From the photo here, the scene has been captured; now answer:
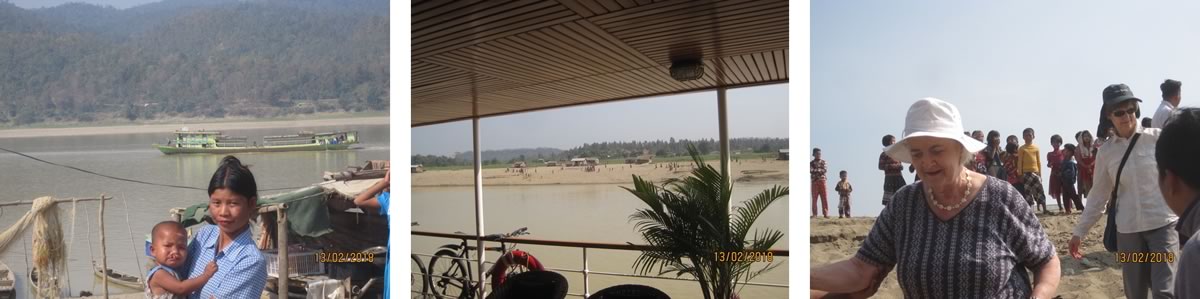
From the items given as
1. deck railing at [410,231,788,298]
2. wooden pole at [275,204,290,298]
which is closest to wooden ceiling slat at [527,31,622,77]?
deck railing at [410,231,788,298]

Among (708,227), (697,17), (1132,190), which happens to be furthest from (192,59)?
(1132,190)

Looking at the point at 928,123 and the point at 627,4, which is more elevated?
the point at 627,4

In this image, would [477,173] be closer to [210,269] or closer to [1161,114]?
[210,269]

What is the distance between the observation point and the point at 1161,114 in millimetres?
2865

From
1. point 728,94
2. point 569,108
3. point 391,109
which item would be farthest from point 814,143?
point 569,108

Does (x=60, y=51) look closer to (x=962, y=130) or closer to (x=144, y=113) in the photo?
(x=144, y=113)

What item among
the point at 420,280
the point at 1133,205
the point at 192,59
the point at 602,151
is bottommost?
the point at 420,280

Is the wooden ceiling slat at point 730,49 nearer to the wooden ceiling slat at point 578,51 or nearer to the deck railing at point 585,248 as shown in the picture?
the wooden ceiling slat at point 578,51

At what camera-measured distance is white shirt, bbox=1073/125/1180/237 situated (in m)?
2.88

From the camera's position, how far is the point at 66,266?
11.2 ft

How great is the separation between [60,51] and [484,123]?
12.8ft

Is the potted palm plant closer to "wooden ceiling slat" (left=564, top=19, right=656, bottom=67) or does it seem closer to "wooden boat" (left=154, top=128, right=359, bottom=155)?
"wooden ceiling slat" (left=564, top=19, right=656, bottom=67)

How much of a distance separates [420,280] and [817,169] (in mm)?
4102

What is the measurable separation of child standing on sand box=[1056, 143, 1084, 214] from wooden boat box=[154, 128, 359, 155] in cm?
308
